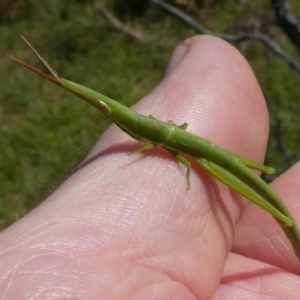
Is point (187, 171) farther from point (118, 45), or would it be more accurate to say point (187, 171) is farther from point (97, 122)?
point (118, 45)

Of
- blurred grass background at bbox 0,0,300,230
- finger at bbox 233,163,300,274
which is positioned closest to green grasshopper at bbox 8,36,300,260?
finger at bbox 233,163,300,274

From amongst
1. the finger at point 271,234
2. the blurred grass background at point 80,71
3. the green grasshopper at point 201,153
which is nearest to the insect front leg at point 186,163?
the green grasshopper at point 201,153

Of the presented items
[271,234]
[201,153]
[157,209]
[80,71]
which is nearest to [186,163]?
[201,153]

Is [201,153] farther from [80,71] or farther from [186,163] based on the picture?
[80,71]

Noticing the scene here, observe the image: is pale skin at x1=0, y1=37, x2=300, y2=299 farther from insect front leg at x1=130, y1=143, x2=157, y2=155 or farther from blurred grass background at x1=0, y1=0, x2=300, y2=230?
blurred grass background at x1=0, y1=0, x2=300, y2=230

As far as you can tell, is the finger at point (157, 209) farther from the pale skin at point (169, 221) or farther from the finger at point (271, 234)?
the finger at point (271, 234)

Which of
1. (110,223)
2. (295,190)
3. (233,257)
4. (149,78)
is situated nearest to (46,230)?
(110,223)
